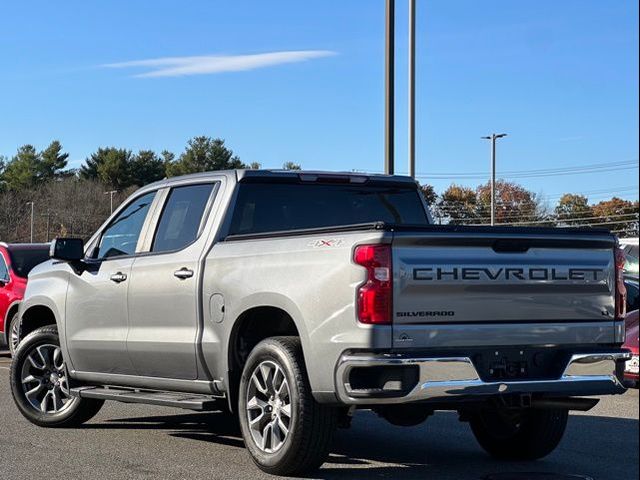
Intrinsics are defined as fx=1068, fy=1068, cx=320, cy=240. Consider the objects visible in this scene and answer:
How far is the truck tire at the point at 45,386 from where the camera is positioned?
9.04m

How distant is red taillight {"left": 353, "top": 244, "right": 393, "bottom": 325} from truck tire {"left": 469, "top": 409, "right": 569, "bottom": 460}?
1.80m

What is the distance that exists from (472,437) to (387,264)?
316cm

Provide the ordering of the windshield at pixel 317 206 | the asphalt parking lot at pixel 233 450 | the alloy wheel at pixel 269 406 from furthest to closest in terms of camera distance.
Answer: the windshield at pixel 317 206 < the asphalt parking lot at pixel 233 450 < the alloy wheel at pixel 269 406

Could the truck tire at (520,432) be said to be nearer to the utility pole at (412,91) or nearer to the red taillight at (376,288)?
the red taillight at (376,288)

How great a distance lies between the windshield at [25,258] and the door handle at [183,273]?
888 cm

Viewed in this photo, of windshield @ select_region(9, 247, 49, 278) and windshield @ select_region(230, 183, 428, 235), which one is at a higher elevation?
windshield @ select_region(230, 183, 428, 235)

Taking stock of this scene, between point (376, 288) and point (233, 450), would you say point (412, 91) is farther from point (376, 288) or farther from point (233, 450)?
point (376, 288)

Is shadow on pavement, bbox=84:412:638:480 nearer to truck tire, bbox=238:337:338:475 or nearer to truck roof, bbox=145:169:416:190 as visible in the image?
truck tire, bbox=238:337:338:475

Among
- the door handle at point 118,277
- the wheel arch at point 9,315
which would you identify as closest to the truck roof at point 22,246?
the wheel arch at point 9,315

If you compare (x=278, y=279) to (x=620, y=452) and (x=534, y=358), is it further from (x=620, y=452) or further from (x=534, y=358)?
(x=620, y=452)

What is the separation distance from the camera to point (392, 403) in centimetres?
613

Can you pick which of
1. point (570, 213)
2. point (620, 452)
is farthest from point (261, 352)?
point (570, 213)

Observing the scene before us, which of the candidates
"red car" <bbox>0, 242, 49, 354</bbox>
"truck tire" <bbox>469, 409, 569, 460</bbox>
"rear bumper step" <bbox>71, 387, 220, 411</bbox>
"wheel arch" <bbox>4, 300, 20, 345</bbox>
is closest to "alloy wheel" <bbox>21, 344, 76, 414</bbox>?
"rear bumper step" <bbox>71, 387, 220, 411</bbox>

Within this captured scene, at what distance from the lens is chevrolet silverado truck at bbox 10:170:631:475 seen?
6176 mm
